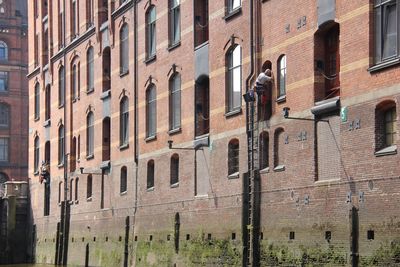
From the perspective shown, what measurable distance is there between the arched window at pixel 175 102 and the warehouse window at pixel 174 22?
138 cm

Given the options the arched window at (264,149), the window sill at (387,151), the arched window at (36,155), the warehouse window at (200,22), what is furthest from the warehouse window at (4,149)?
the window sill at (387,151)

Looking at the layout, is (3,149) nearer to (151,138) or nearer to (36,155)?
(36,155)

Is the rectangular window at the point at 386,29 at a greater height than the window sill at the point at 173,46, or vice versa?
the window sill at the point at 173,46

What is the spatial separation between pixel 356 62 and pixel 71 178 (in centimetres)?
2632

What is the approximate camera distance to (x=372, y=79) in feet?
70.9

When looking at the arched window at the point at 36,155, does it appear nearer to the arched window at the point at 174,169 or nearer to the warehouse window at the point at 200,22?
the arched window at the point at 174,169

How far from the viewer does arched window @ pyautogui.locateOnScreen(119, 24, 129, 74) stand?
39250 millimetres

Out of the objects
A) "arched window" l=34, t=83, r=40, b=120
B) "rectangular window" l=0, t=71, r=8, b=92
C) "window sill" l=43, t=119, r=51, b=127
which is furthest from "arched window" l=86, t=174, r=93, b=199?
"rectangular window" l=0, t=71, r=8, b=92

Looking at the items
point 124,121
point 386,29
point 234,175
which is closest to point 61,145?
point 124,121

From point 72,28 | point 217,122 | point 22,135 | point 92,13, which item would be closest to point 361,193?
point 217,122

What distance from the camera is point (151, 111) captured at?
A: 36344 millimetres

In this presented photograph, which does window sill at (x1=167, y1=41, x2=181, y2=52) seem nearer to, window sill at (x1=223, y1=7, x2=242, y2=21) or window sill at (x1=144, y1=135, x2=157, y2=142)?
window sill at (x1=144, y1=135, x2=157, y2=142)

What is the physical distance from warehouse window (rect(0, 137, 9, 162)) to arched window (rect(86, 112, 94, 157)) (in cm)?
3164

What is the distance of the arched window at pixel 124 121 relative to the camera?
39.0 meters
